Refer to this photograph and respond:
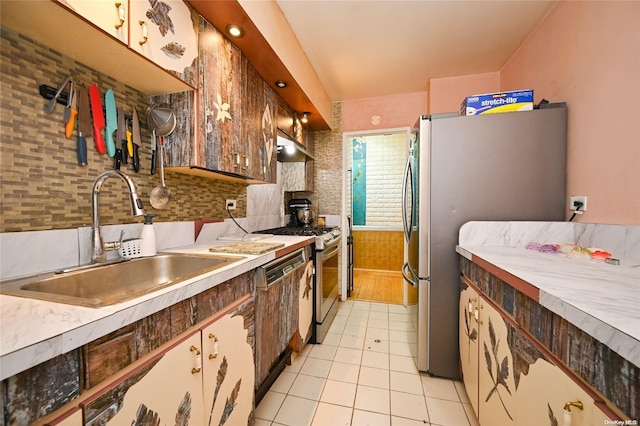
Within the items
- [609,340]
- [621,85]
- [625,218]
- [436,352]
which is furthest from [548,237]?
[609,340]

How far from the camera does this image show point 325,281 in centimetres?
227

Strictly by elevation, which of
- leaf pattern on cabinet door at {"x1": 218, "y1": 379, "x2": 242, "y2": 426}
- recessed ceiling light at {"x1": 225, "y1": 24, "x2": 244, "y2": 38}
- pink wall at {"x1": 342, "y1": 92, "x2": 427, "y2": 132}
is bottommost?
leaf pattern on cabinet door at {"x1": 218, "y1": 379, "x2": 242, "y2": 426}

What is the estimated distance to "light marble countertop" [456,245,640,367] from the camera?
0.47 m

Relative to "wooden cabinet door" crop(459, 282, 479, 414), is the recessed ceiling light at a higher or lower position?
higher

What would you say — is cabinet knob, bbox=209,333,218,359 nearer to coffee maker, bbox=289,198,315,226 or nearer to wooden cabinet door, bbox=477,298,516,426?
wooden cabinet door, bbox=477,298,516,426

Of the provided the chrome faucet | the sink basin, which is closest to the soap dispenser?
the sink basin

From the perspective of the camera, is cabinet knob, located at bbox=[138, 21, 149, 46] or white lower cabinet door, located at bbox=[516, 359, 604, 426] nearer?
white lower cabinet door, located at bbox=[516, 359, 604, 426]

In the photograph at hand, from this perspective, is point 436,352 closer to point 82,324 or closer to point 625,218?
point 625,218

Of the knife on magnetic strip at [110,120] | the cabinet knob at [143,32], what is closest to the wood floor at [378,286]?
the knife on magnetic strip at [110,120]

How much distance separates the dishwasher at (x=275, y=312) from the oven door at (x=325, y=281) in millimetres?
316

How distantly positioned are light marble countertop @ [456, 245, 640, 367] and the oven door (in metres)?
1.27

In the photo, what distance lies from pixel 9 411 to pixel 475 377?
164 centimetres

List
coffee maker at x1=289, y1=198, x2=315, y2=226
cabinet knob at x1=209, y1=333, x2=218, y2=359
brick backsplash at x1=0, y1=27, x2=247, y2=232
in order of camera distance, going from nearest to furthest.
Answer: brick backsplash at x1=0, y1=27, x2=247, y2=232 < cabinet knob at x1=209, y1=333, x2=218, y2=359 < coffee maker at x1=289, y1=198, x2=315, y2=226

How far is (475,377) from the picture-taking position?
1.25m
